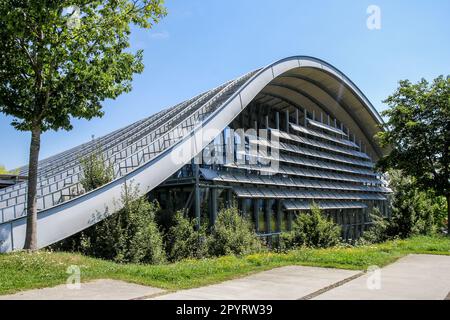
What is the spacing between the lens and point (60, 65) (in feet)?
40.6

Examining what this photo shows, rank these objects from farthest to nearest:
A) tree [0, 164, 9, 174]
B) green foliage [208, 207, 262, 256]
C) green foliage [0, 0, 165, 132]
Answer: tree [0, 164, 9, 174], green foliage [208, 207, 262, 256], green foliage [0, 0, 165, 132]

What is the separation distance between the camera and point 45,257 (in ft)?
36.9

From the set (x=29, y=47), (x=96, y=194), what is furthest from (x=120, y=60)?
(x=96, y=194)

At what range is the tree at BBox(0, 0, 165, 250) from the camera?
11.7 meters

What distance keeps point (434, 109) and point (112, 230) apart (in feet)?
58.5

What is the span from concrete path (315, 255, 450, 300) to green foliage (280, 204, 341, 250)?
848 centimetres

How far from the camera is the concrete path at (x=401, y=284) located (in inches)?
283

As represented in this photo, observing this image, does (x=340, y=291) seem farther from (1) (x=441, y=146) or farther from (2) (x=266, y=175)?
(2) (x=266, y=175)

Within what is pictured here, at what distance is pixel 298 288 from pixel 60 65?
8.97 m

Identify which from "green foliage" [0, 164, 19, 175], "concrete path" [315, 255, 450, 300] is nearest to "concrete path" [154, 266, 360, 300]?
"concrete path" [315, 255, 450, 300]

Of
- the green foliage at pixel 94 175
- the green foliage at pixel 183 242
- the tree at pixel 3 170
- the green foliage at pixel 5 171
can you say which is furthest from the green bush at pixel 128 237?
the tree at pixel 3 170

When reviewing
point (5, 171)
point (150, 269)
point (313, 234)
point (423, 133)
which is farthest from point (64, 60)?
point (5, 171)

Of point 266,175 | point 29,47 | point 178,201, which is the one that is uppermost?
point 29,47

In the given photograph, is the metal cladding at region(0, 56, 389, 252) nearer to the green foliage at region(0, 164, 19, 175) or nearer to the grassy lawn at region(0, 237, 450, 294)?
the grassy lawn at region(0, 237, 450, 294)
